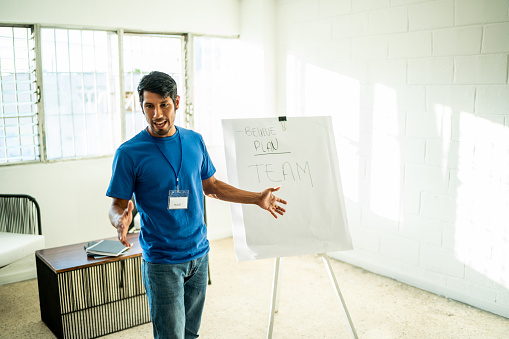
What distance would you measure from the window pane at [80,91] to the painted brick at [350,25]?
1744 millimetres

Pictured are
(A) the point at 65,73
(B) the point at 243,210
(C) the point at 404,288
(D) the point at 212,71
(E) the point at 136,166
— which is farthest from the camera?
(D) the point at 212,71

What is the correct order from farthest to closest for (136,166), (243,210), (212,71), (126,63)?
A: (212,71) < (126,63) < (243,210) < (136,166)

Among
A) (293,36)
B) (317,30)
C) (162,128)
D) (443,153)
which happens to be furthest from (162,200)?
(293,36)

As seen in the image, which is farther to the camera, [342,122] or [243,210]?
[342,122]

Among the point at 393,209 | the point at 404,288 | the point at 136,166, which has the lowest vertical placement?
the point at 404,288

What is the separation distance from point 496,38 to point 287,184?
1496 millimetres

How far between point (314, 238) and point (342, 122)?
1.52m

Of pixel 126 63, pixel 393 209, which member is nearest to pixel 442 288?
pixel 393 209

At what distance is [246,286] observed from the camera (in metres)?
3.57

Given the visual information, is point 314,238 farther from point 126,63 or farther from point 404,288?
point 126,63

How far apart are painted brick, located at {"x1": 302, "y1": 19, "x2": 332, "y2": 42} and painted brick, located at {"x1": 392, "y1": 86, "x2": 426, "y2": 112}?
804 millimetres

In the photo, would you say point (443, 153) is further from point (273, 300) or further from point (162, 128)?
point (162, 128)

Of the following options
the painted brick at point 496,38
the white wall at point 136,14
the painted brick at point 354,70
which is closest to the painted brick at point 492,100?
the painted brick at point 496,38

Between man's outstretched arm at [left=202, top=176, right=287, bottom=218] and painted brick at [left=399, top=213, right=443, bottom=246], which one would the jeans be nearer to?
man's outstretched arm at [left=202, top=176, right=287, bottom=218]
